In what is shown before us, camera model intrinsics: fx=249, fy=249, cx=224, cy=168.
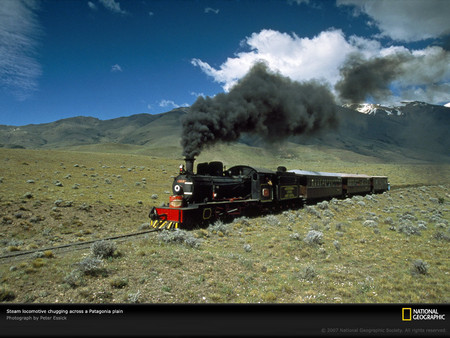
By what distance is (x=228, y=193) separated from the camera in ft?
47.2

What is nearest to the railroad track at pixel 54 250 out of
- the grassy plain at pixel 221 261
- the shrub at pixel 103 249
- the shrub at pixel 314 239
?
the grassy plain at pixel 221 261

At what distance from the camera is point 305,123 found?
69.4 ft

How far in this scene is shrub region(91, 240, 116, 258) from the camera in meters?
6.98

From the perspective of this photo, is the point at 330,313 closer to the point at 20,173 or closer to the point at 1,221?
the point at 1,221

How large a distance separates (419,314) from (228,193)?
38.1ft

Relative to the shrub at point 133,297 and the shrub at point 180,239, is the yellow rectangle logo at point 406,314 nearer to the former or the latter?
the shrub at point 133,297

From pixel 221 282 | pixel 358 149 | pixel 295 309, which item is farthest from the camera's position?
pixel 358 149

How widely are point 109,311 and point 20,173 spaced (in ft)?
86.2

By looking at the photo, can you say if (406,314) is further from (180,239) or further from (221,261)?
(180,239)

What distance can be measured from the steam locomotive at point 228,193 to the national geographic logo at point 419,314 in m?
9.31

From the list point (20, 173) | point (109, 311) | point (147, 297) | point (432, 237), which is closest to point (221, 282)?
point (147, 297)

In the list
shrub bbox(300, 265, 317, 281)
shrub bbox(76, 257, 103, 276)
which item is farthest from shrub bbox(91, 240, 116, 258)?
shrub bbox(300, 265, 317, 281)

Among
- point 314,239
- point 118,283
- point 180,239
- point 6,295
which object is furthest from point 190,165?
point 6,295

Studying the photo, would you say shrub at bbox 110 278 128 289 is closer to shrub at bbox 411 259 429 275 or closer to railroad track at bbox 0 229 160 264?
railroad track at bbox 0 229 160 264
